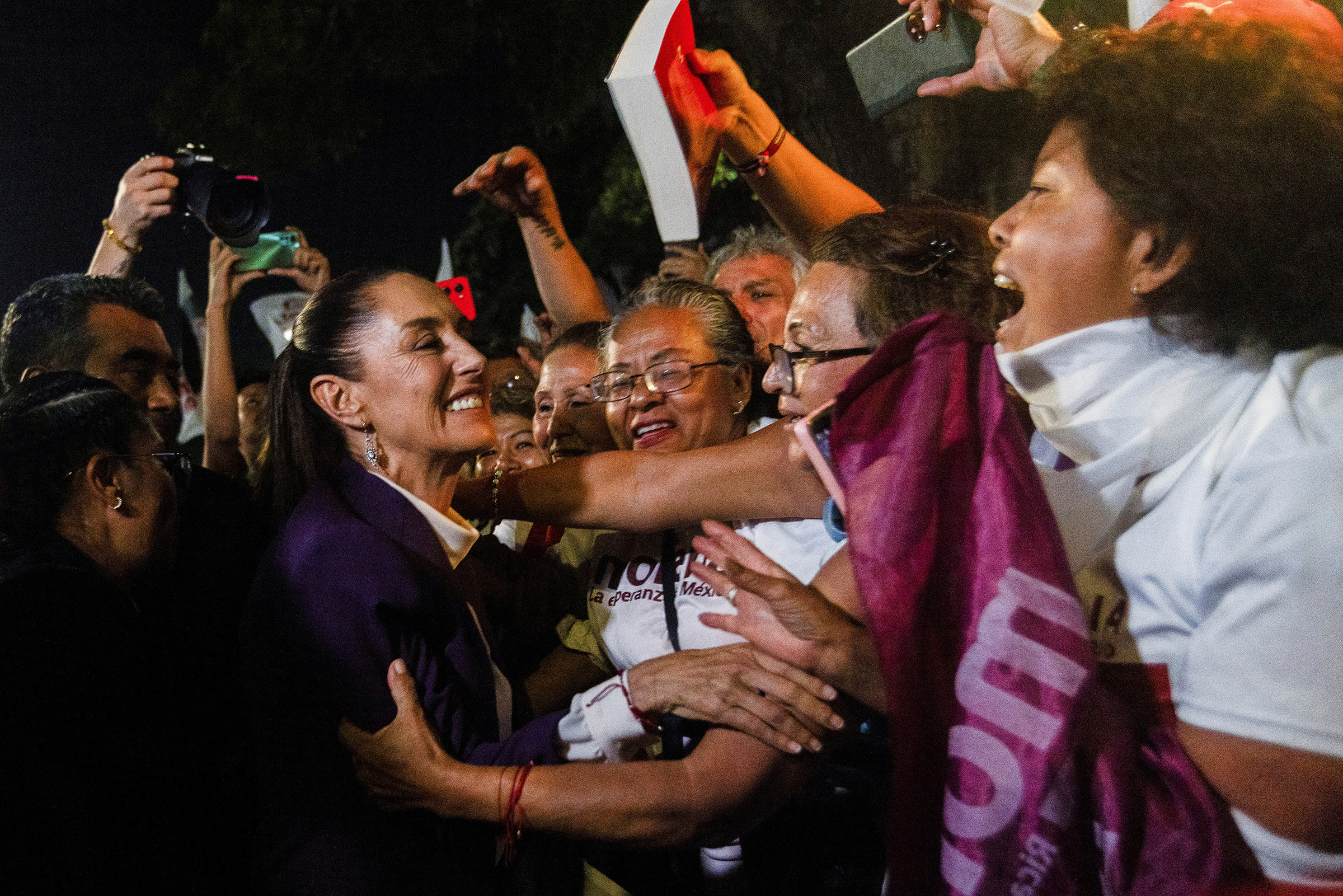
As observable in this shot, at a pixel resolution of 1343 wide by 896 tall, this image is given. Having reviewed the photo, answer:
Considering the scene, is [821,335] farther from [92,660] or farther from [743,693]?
[92,660]

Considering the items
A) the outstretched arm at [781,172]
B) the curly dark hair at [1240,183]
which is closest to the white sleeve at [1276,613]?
the curly dark hair at [1240,183]

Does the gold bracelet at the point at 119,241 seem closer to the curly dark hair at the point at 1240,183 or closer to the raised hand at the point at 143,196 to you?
the raised hand at the point at 143,196

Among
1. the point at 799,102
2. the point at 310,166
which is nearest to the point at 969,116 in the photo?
the point at 799,102

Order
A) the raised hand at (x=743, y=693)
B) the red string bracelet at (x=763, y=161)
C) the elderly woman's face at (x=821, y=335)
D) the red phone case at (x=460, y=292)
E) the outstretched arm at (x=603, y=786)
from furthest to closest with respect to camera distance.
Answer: the red phone case at (x=460, y=292) → the red string bracelet at (x=763, y=161) → the elderly woman's face at (x=821, y=335) → the outstretched arm at (x=603, y=786) → the raised hand at (x=743, y=693)

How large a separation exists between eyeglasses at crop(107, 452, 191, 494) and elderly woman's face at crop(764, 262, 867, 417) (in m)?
1.53

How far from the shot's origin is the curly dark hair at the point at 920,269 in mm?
2189

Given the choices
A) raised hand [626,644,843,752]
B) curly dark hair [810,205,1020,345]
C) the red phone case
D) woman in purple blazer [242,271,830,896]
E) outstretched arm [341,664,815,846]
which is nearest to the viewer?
raised hand [626,644,843,752]

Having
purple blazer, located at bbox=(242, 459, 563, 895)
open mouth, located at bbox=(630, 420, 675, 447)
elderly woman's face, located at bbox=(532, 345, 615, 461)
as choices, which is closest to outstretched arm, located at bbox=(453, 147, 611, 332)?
Answer: elderly woman's face, located at bbox=(532, 345, 615, 461)

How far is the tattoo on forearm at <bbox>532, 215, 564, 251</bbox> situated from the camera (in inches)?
152

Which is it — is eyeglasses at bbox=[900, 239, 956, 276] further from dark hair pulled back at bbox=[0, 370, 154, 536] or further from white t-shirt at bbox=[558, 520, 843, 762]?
dark hair pulled back at bbox=[0, 370, 154, 536]

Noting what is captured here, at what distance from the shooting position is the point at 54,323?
120 inches

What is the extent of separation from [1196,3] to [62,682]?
98.5 inches

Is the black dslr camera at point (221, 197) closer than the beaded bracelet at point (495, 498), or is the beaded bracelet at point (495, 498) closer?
the beaded bracelet at point (495, 498)

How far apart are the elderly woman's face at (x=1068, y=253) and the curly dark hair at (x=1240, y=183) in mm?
37
